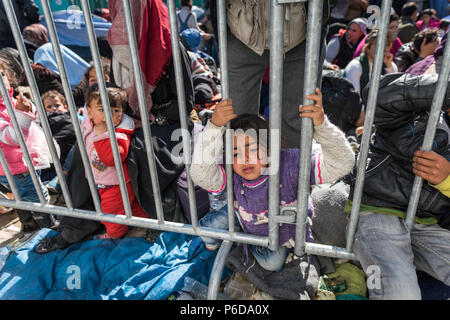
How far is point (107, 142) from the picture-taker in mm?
2115

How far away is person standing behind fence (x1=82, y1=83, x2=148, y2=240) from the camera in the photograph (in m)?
2.12

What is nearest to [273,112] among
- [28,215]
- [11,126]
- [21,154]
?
[11,126]

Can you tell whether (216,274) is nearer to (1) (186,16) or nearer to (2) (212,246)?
(2) (212,246)

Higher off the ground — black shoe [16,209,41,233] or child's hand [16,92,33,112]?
child's hand [16,92,33,112]

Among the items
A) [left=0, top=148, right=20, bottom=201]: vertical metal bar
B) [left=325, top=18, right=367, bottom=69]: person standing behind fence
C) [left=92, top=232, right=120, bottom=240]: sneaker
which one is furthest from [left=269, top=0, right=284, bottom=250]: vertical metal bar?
[left=325, top=18, right=367, bottom=69]: person standing behind fence

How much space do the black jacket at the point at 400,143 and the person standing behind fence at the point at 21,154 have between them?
82.8 inches

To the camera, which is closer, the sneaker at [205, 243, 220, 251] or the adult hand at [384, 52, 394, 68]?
the sneaker at [205, 243, 220, 251]

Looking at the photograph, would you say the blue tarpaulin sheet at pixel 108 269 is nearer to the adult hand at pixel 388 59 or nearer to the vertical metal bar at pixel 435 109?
the vertical metal bar at pixel 435 109

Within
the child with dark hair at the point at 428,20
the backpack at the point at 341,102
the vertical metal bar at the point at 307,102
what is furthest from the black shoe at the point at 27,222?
the child with dark hair at the point at 428,20

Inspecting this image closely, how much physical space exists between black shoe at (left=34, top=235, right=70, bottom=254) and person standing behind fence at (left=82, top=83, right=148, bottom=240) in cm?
25

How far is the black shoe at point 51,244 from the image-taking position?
7.38ft

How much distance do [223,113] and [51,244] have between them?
6.12 feet

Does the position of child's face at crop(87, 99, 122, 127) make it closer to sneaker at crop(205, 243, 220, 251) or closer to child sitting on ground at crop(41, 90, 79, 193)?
child sitting on ground at crop(41, 90, 79, 193)

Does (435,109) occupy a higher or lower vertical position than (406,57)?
higher
